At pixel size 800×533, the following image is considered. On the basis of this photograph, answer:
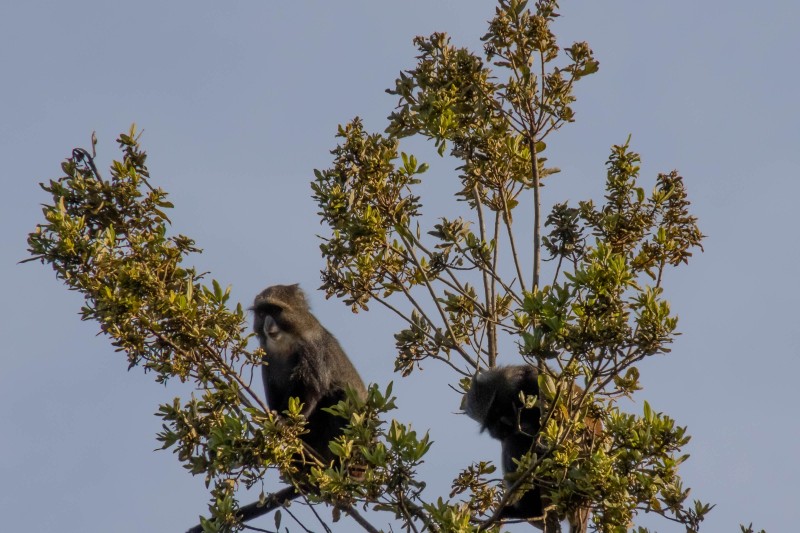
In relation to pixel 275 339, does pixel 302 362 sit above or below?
below

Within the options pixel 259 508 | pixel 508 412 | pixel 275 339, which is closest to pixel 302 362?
pixel 275 339

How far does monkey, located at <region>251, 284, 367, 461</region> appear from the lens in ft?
31.7

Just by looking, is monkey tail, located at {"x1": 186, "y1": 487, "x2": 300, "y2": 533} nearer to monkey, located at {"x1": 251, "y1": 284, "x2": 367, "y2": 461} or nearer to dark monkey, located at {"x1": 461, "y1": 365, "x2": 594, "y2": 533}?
monkey, located at {"x1": 251, "y1": 284, "x2": 367, "y2": 461}

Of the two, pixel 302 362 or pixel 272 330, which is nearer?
pixel 302 362

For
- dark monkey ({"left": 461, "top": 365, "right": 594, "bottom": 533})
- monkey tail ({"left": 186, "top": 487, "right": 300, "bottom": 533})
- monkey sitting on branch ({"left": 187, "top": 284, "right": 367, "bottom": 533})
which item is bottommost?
monkey tail ({"left": 186, "top": 487, "right": 300, "bottom": 533})

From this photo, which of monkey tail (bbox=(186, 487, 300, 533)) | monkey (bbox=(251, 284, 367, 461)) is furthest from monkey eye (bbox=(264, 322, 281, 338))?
monkey tail (bbox=(186, 487, 300, 533))

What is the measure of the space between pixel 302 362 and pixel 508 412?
2.22 m

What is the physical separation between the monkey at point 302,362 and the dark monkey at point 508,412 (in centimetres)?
152

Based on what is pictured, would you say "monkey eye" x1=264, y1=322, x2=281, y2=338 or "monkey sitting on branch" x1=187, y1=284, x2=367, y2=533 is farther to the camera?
"monkey eye" x1=264, y1=322, x2=281, y2=338

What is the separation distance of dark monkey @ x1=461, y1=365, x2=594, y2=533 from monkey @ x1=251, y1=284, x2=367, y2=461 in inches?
59.8

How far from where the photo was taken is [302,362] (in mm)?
9820

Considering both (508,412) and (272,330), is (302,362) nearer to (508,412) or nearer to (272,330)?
(272,330)

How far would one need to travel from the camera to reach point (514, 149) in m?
6.86

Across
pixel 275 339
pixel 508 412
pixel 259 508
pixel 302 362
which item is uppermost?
pixel 275 339
